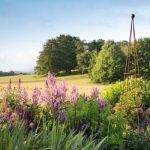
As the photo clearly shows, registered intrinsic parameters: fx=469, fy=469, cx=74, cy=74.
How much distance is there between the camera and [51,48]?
250ft

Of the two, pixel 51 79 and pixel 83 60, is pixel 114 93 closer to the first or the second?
pixel 51 79

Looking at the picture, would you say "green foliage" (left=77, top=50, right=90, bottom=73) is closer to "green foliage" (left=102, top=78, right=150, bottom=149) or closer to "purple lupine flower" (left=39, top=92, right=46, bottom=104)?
"green foliage" (left=102, top=78, right=150, bottom=149)

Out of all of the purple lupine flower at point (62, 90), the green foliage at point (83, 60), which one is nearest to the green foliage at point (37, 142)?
the purple lupine flower at point (62, 90)

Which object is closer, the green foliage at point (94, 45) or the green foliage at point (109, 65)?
the green foliage at point (109, 65)

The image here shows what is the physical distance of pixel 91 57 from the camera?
6481cm

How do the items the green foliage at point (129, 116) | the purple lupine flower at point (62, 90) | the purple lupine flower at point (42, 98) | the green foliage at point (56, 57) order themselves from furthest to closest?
the green foliage at point (56, 57) → the purple lupine flower at point (42, 98) → the purple lupine flower at point (62, 90) → the green foliage at point (129, 116)

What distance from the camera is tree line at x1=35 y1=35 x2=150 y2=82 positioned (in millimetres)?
51531

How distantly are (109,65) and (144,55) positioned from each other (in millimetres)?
6082

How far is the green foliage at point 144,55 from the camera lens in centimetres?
5242

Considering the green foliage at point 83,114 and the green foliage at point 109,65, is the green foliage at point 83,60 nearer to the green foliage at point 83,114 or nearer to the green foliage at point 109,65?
the green foliage at point 109,65

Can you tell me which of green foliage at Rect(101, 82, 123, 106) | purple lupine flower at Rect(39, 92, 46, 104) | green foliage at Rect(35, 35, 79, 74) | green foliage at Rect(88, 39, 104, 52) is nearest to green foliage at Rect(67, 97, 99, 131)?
purple lupine flower at Rect(39, 92, 46, 104)

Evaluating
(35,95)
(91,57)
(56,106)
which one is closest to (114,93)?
(35,95)

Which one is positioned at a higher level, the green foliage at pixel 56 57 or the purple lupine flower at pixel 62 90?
the green foliage at pixel 56 57

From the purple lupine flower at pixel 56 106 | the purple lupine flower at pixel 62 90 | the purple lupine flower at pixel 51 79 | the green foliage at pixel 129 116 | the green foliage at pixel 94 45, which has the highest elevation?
the green foliage at pixel 94 45
